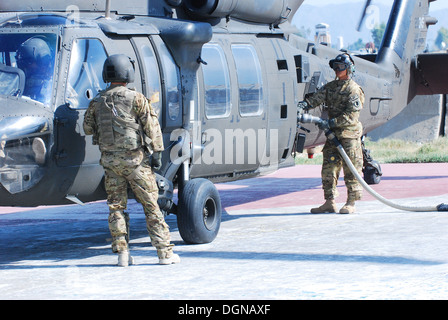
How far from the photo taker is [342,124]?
10602 millimetres

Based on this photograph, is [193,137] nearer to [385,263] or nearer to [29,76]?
[29,76]

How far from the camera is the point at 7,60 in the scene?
743 centimetres

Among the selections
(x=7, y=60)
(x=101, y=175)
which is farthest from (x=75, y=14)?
(x=101, y=175)

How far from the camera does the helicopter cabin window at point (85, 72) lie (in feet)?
24.3

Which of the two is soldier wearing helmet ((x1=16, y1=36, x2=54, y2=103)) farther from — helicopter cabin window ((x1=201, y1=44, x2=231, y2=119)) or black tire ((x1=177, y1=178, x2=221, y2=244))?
helicopter cabin window ((x1=201, y1=44, x2=231, y2=119))

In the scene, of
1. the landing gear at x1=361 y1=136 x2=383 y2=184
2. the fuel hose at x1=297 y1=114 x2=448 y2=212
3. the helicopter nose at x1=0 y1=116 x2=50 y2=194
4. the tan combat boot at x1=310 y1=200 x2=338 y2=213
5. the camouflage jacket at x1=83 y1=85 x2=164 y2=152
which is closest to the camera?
the helicopter nose at x1=0 y1=116 x2=50 y2=194

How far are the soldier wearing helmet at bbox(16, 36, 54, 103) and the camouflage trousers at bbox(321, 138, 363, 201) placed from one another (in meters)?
4.62

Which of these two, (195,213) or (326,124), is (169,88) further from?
(326,124)

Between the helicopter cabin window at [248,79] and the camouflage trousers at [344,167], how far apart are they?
1.66 metres

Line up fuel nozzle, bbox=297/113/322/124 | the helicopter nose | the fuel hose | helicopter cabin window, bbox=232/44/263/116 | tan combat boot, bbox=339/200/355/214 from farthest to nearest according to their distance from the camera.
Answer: tan combat boot, bbox=339/200/355/214 < fuel nozzle, bbox=297/113/322/124 < the fuel hose < helicopter cabin window, bbox=232/44/263/116 < the helicopter nose

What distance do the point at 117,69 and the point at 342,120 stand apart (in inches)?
166

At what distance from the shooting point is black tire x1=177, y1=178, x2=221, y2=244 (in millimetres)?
8297

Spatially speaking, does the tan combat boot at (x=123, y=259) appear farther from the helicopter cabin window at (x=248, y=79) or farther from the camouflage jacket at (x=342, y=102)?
the camouflage jacket at (x=342, y=102)

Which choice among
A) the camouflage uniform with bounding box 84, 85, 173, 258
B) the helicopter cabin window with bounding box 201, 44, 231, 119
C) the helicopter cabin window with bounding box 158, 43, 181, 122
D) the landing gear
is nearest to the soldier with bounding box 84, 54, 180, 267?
the camouflage uniform with bounding box 84, 85, 173, 258
